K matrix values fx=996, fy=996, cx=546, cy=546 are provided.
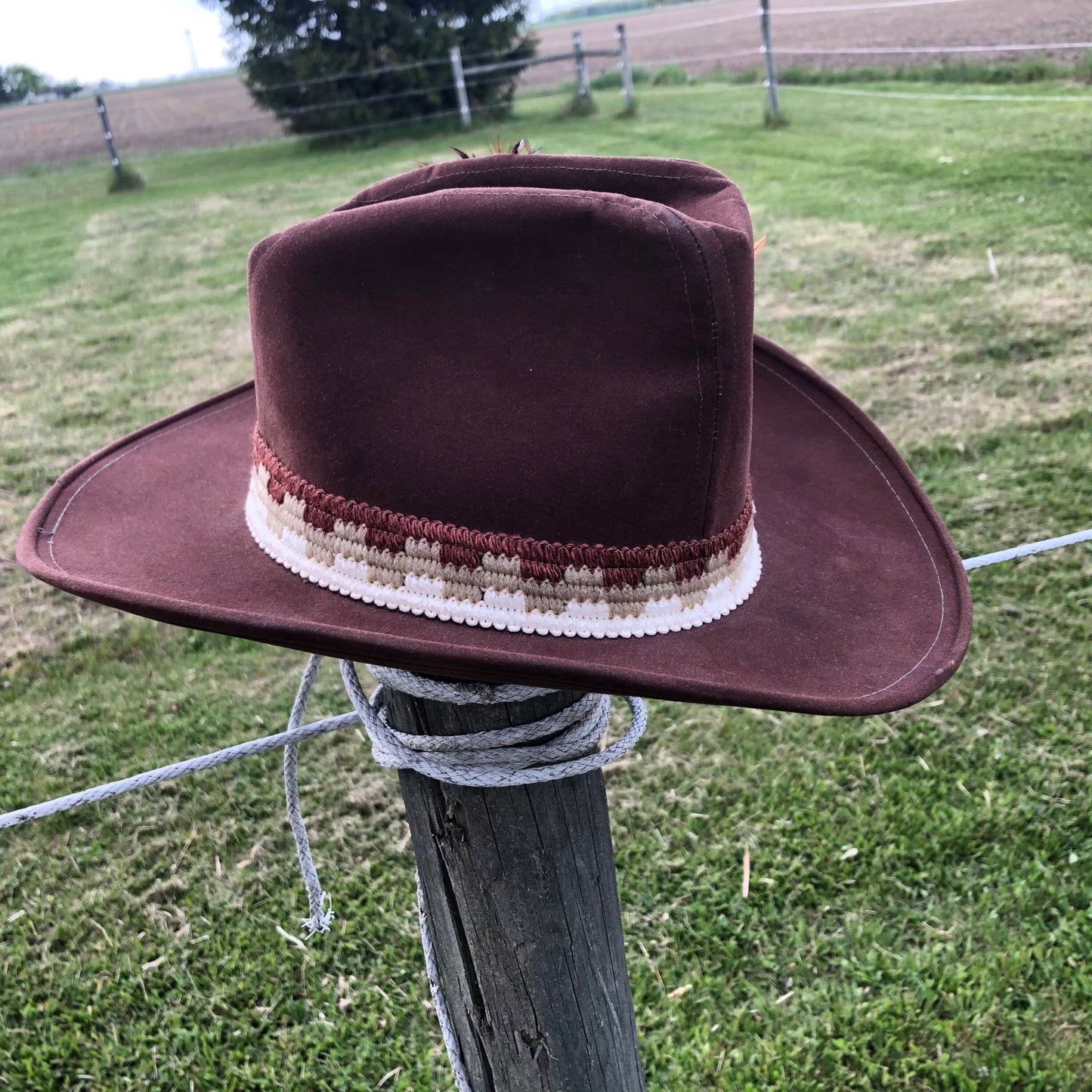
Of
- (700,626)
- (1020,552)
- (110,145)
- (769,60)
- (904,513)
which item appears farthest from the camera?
(110,145)

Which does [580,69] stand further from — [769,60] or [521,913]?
[521,913]

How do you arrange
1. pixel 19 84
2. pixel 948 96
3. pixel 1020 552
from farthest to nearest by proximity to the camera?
pixel 19 84 < pixel 948 96 < pixel 1020 552

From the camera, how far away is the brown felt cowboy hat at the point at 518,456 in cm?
95

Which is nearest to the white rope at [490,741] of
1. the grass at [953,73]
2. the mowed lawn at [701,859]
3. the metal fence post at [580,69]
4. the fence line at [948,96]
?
the mowed lawn at [701,859]

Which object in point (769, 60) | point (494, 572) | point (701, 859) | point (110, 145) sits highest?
point (110, 145)

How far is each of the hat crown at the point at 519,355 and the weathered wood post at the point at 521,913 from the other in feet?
0.82

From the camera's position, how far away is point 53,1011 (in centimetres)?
205

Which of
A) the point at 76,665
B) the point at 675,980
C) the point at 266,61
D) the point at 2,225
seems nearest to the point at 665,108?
the point at 266,61

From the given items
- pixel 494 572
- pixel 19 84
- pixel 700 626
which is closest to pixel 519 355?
pixel 494 572

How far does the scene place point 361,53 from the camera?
14.4m

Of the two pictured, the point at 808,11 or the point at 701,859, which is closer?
the point at 701,859

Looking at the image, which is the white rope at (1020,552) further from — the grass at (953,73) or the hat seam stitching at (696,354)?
the grass at (953,73)

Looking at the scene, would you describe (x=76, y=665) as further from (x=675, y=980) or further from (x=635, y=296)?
(x=635, y=296)

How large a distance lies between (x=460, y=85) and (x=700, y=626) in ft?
48.2
